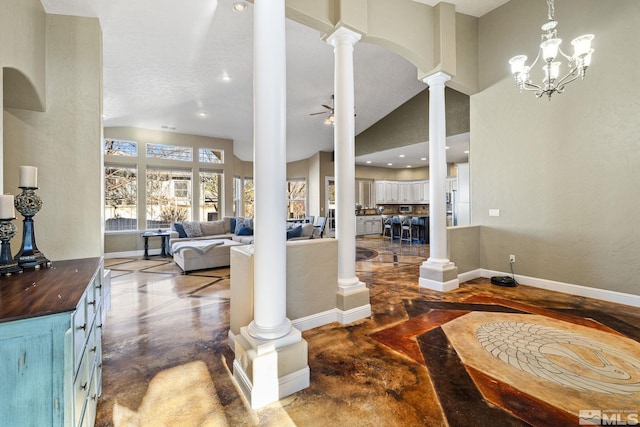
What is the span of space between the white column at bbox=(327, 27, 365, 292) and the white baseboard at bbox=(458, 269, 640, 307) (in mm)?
2343

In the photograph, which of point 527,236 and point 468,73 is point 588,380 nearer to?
point 527,236

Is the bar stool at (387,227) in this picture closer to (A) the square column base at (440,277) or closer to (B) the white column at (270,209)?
(A) the square column base at (440,277)

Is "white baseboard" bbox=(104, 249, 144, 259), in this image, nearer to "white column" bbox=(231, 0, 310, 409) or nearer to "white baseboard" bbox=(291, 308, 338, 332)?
"white baseboard" bbox=(291, 308, 338, 332)

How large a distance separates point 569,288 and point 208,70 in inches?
247

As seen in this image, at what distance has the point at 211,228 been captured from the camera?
7.23 meters

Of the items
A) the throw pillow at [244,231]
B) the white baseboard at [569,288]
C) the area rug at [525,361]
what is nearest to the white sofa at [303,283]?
the area rug at [525,361]

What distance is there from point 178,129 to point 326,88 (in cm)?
410

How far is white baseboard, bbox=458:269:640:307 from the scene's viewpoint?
337 cm

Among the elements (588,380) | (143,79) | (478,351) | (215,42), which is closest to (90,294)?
(478,351)

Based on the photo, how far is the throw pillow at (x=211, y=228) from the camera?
7102mm

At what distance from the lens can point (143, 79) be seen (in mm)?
4594

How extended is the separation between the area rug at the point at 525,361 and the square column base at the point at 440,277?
623mm

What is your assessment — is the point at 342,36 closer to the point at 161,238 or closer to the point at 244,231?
the point at 244,231

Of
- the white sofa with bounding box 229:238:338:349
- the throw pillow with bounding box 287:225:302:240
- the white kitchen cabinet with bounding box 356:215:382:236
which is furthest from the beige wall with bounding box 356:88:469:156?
the white sofa with bounding box 229:238:338:349
